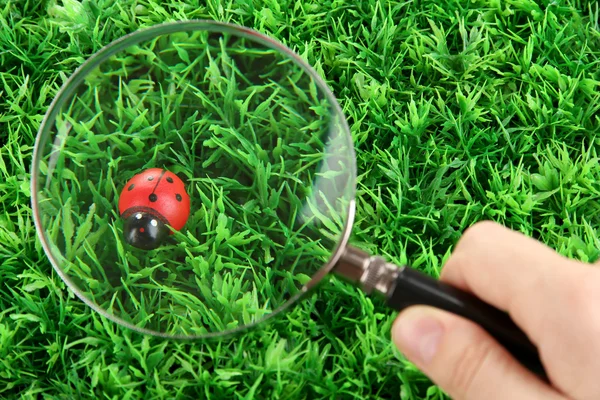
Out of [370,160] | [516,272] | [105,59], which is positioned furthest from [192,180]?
[516,272]

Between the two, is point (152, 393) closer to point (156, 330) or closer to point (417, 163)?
point (156, 330)

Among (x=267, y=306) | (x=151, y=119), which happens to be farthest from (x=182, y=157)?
(x=267, y=306)

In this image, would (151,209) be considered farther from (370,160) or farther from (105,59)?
(370,160)

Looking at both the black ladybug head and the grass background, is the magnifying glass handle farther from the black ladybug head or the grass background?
the black ladybug head

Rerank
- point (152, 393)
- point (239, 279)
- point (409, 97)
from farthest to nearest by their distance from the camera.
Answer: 1. point (409, 97)
2. point (239, 279)
3. point (152, 393)

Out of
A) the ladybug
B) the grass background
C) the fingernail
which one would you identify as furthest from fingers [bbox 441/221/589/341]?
the ladybug

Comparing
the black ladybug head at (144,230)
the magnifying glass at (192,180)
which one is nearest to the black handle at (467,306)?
the magnifying glass at (192,180)
